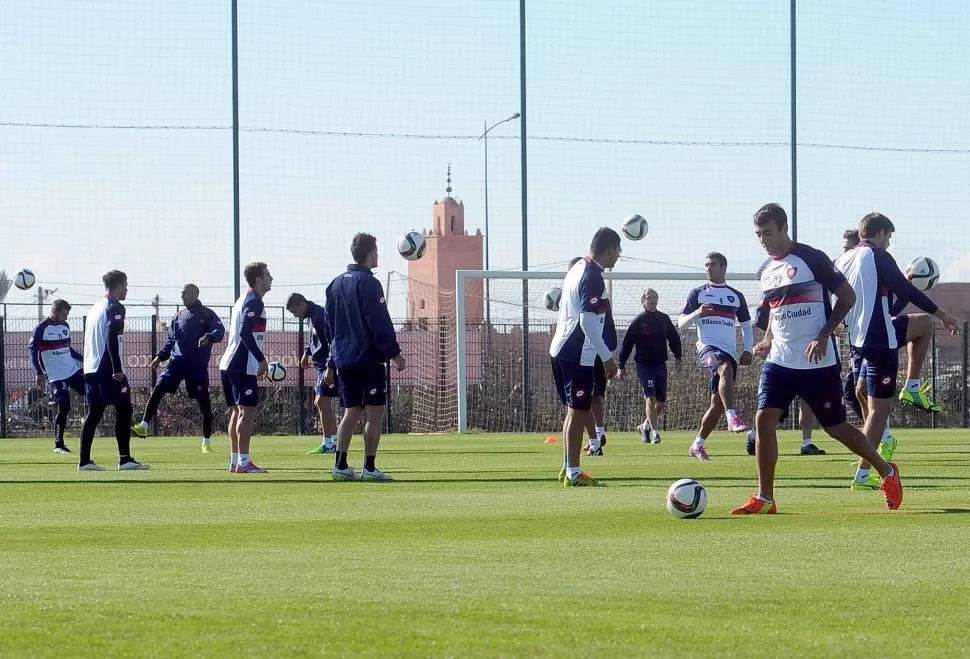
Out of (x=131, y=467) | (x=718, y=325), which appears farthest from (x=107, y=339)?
(x=718, y=325)

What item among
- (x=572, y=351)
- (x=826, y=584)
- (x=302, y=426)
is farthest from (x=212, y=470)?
(x=302, y=426)

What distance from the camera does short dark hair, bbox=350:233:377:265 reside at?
1252cm

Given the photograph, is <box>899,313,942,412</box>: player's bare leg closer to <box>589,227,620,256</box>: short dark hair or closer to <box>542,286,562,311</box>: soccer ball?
<box>589,227,620,256</box>: short dark hair

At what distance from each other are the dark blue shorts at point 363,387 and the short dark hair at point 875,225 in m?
4.16

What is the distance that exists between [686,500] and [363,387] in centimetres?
453

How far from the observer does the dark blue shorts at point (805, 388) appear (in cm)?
A: 884

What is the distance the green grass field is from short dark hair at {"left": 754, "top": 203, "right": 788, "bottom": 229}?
1.77 metres

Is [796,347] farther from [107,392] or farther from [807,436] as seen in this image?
[807,436]

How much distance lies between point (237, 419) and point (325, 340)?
152 inches

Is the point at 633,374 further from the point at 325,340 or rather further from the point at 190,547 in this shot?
the point at 190,547

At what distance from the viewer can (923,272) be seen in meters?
15.6

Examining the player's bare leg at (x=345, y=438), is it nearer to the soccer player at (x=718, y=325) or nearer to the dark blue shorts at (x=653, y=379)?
the soccer player at (x=718, y=325)

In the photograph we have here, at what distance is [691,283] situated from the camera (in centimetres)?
2684

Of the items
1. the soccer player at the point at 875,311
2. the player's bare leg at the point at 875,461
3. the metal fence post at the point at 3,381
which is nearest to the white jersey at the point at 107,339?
the soccer player at the point at 875,311
